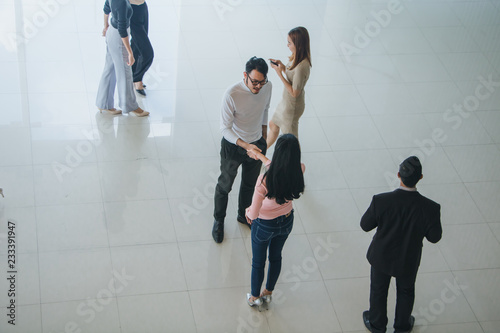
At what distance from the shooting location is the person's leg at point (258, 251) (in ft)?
10.8

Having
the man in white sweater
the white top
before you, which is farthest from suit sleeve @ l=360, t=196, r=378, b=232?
the white top

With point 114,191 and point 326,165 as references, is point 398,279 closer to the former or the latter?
point 326,165

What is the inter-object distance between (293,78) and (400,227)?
1514 mm

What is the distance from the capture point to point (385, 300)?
139 inches

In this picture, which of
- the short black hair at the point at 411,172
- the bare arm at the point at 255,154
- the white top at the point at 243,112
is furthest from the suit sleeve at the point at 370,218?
the white top at the point at 243,112

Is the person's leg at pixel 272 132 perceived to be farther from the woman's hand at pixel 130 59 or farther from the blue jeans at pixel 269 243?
the blue jeans at pixel 269 243

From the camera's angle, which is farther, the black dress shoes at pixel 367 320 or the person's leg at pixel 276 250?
the black dress shoes at pixel 367 320

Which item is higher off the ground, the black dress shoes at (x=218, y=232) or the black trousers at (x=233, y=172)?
the black trousers at (x=233, y=172)

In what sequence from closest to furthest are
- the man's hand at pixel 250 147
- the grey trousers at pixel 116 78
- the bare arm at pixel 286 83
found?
the man's hand at pixel 250 147 < the bare arm at pixel 286 83 < the grey trousers at pixel 116 78

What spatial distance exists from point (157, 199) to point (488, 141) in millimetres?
3078

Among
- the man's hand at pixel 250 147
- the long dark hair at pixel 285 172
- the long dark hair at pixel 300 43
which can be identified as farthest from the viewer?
the long dark hair at pixel 300 43

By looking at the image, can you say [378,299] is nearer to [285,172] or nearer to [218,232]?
[285,172]

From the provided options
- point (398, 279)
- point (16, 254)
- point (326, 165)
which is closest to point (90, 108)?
point (16, 254)

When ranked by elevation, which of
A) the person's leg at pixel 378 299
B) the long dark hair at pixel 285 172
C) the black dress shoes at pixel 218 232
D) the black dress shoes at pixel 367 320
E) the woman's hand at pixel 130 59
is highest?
the long dark hair at pixel 285 172
